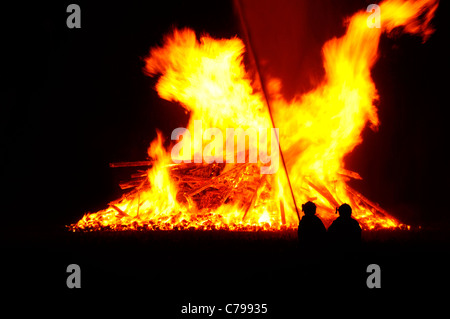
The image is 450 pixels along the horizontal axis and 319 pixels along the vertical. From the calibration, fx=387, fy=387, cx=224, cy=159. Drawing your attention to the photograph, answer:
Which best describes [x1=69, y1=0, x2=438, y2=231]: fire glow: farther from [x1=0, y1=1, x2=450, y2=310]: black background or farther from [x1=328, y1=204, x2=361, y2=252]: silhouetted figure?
[x1=328, y1=204, x2=361, y2=252]: silhouetted figure

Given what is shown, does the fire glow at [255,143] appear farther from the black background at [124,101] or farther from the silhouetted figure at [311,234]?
the silhouetted figure at [311,234]

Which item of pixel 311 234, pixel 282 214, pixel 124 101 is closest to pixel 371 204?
pixel 282 214

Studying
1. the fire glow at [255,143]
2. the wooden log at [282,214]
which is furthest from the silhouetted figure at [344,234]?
the fire glow at [255,143]

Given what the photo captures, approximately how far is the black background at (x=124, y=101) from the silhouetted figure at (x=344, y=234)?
5487 millimetres

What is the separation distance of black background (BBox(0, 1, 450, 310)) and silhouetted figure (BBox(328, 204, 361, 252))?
18.0 feet

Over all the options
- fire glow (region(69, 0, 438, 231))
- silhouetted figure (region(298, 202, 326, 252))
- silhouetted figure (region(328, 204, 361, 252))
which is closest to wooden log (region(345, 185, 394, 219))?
fire glow (region(69, 0, 438, 231))

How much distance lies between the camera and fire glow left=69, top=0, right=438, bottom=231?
856 centimetres

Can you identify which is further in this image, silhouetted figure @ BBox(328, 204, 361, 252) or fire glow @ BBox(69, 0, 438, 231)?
fire glow @ BBox(69, 0, 438, 231)

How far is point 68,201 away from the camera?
11242 millimetres

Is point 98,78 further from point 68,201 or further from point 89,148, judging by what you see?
point 68,201

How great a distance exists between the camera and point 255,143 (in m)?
9.20

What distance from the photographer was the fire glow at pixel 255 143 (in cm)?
856

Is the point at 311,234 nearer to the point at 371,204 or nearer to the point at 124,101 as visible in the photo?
the point at 371,204
